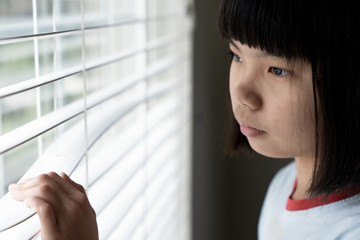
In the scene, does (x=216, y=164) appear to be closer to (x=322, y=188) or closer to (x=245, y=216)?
(x=245, y=216)

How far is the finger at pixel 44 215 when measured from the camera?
18.1 inches

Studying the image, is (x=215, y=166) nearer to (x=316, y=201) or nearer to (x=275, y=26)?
(x=316, y=201)

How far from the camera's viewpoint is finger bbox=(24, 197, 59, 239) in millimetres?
460

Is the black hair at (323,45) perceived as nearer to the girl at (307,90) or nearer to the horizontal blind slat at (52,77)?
the girl at (307,90)

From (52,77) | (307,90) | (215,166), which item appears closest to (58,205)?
(52,77)

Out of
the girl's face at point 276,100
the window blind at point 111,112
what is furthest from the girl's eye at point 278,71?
the window blind at point 111,112

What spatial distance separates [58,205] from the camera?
0.49 m

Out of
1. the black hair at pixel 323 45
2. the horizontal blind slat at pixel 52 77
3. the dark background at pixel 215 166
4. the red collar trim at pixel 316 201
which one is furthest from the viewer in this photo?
the dark background at pixel 215 166

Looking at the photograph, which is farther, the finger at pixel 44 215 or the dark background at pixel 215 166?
the dark background at pixel 215 166

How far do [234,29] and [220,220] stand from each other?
1.00m

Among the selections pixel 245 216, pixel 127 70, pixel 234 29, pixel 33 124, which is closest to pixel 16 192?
pixel 33 124

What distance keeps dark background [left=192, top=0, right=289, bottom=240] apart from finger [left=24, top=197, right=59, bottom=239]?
85 centimetres

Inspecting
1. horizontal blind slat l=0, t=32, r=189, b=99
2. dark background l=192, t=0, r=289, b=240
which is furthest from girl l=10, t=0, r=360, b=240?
dark background l=192, t=0, r=289, b=240

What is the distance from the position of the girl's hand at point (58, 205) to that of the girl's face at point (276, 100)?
277 mm
